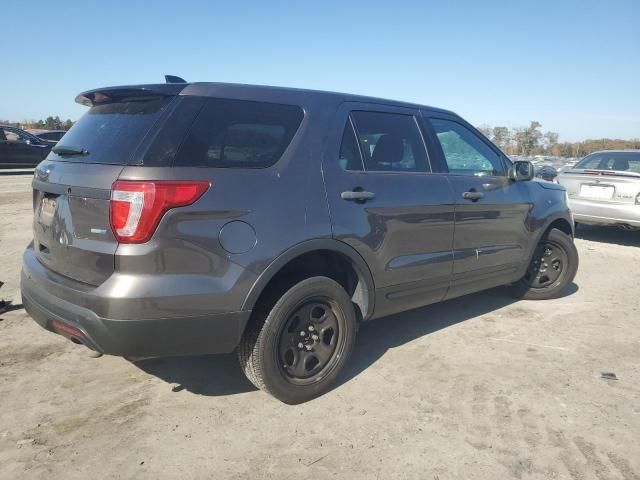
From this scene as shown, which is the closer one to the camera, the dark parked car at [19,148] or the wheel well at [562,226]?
the wheel well at [562,226]

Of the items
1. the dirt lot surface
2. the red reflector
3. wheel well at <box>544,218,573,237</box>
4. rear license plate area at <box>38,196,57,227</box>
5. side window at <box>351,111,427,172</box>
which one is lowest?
the dirt lot surface

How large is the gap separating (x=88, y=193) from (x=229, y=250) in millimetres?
777

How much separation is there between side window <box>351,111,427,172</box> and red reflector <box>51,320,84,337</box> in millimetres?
1973

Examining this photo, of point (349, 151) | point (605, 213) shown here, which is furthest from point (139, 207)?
point (605, 213)

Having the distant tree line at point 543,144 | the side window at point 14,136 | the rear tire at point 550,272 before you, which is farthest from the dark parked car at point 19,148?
the distant tree line at point 543,144

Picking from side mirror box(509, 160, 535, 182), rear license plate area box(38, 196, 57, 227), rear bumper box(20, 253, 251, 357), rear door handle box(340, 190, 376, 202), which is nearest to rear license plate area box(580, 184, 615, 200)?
side mirror box(509, 160, 535, 182)

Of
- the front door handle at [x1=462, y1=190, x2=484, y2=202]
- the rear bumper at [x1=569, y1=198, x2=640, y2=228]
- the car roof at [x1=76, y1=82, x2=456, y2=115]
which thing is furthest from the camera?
the rear bumper at [x1=569, y1=198, x2=640, y2=228]

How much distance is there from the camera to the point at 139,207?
240 cm

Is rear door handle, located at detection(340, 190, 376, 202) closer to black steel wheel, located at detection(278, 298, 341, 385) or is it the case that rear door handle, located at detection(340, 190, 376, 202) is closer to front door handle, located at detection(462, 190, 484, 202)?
black steel wheel, located at detection(278, 298, 341, 385)

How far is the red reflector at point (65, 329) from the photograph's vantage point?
257cm

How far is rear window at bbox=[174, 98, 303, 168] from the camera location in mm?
2605

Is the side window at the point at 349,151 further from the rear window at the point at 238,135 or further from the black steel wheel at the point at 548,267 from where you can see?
the black steel wheel at the point at 548,267

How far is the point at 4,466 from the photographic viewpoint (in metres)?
2.40

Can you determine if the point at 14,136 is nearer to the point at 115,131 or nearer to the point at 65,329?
the point at 115,131
